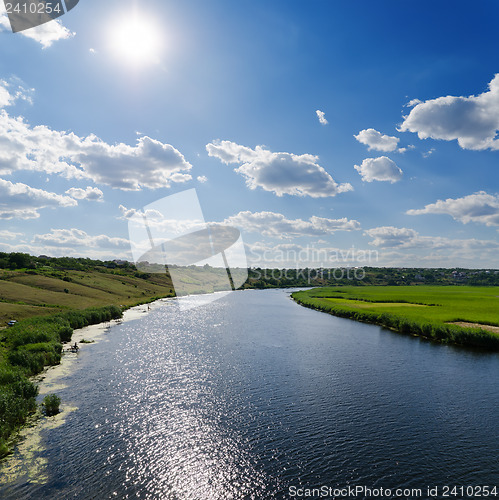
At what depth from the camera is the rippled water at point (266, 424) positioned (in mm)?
19156

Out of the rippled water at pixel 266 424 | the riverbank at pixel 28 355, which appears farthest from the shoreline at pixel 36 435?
the rippled water at pixel 266 424

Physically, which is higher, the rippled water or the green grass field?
the green grass field

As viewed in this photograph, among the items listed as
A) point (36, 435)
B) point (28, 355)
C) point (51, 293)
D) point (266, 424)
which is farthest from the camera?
point (51, 293)

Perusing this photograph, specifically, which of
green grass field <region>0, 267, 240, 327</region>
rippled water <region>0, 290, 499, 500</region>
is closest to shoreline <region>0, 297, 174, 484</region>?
rippled water <region>0, 290, 499, 500</region>

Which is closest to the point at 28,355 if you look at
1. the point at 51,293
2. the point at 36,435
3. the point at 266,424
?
the point at 36,435

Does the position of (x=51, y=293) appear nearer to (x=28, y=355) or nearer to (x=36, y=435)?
(x=28, y=355)

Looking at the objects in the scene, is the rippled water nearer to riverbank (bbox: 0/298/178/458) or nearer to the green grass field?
riverbank (bbox: 0/298/178/458)

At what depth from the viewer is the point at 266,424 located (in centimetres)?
2606

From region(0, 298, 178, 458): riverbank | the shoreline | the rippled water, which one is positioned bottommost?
the rippled water

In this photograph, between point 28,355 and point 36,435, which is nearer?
point 36,435

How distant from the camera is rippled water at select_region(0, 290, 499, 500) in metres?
19.2

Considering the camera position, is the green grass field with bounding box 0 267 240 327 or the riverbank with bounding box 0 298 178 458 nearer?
the riverbank with bounding box 0 298 178 458

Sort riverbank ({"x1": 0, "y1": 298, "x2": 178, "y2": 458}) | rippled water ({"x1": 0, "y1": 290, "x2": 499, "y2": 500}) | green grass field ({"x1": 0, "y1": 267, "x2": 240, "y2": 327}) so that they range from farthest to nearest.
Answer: green grass field ({"x1": 0, "y1": 267, "x2": 240, "y2": 327}) < riverbank ({"x1": 0, "y1": 298, "x2": 178, "y2": 458}) < rippled water ({"x1": 0, "y1": 290, "x2": 499, "y2": 500})

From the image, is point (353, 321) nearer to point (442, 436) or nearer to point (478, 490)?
point (442, 436)
